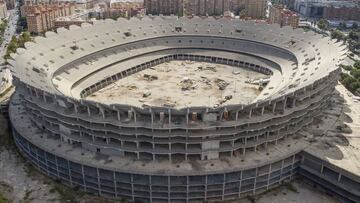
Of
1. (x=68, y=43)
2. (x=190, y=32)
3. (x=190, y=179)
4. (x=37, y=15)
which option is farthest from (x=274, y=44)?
(x=37, y=15)

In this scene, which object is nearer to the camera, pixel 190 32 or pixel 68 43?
pixel 68 43

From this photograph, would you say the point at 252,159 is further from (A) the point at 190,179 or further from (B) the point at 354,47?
(B) the point at 354,47

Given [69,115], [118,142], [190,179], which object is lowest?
[190,179]

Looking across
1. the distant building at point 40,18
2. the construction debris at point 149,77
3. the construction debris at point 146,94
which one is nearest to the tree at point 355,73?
the construction debris at point 149,77

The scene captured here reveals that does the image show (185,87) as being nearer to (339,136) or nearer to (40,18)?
(339,136)

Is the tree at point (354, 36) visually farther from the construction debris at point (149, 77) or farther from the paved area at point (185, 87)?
the construction debris at point (149, 77)

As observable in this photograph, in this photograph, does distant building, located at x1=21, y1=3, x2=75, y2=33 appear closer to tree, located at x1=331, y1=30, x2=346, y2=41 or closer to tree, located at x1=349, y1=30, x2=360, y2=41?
tree, located at x1=331, y1=30, x2=346, y2=41

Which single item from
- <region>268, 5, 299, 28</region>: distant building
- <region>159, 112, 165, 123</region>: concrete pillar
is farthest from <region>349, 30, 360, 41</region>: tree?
<region>159, 112, 165, 123</region>: concrete pillar

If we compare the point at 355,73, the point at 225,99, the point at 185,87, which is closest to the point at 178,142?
the point at 225,99
